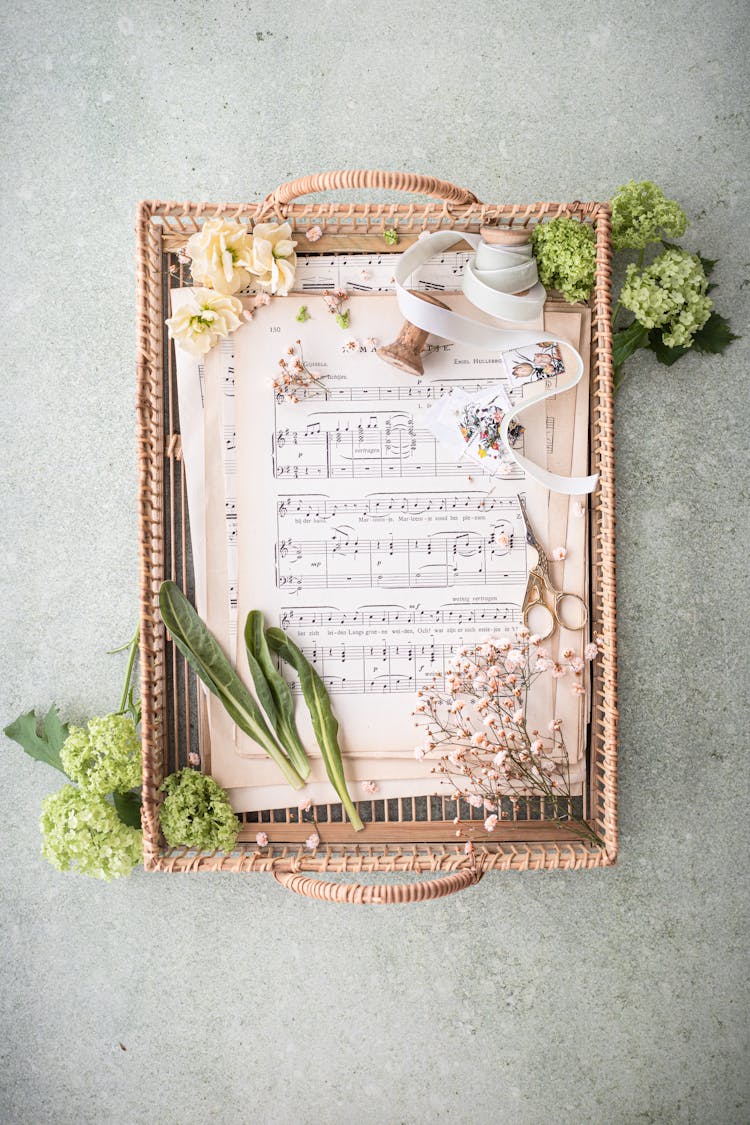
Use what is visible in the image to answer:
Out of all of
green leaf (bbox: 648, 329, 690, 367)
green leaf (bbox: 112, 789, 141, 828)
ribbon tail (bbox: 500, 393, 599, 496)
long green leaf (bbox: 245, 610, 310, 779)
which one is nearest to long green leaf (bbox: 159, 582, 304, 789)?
long green leaf (bbox: 245, 610, 310, 779)

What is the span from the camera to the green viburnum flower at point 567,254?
1.21 meters

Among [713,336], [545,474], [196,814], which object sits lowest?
[196,814]

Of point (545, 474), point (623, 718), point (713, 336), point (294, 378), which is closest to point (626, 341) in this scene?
point (713, 336)

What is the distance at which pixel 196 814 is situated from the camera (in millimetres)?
1233

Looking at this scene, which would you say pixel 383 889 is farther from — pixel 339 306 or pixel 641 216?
pixel 641 216

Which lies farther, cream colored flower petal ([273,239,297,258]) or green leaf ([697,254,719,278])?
green leaf ([697,254,719,278])

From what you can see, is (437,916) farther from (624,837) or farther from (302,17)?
(302,17)

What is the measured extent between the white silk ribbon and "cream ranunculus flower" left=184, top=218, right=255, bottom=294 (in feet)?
0.92

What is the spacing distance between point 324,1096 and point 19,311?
1753mm

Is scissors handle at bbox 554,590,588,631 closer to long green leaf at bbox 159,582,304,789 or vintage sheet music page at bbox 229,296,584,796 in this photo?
vintage sheet music page at bbox 229,296,584,796

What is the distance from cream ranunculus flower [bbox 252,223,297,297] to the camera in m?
1.22

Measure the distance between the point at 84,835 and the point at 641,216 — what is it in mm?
1520

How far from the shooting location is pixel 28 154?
1.43 m

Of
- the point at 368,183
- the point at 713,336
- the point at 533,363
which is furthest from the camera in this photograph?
the point at 713,336
